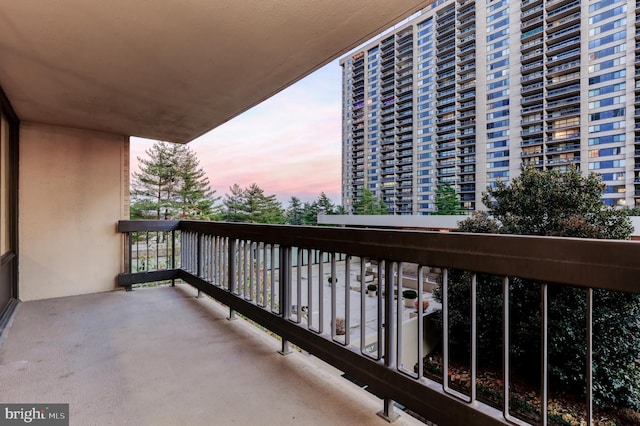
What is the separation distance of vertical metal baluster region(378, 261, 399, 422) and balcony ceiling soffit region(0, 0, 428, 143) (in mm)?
1442

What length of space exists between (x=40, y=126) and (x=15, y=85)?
1.37 m

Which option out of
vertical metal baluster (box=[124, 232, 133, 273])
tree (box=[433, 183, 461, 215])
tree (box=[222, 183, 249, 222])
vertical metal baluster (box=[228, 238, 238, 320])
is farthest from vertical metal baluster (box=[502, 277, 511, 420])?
tree (box=[222, 183, 249, 222])

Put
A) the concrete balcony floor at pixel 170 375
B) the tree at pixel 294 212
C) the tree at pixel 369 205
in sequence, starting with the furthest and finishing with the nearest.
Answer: the tree at pixel 294 212 → the tree at pixel 369 205 → the concrete balcony floor at pixel 170 375

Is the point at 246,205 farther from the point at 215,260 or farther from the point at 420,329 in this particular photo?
the point at 420,329

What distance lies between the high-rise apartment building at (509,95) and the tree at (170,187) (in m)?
13.6

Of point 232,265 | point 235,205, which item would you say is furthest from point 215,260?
point 235,205

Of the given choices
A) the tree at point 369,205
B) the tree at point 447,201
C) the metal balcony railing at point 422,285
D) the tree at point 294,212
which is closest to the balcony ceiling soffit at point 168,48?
the metal balcony railing at point 422,285

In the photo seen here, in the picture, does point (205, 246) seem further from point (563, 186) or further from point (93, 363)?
point (563, 186)

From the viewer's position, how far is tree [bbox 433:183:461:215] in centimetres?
1770

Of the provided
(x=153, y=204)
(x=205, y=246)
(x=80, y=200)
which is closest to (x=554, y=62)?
(x=205, y=246)

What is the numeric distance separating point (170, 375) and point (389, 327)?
4.69 feet

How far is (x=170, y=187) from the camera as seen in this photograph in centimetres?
1952

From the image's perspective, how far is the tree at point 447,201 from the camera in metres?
17.7

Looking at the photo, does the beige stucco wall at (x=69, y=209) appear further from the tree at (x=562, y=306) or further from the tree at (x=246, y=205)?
the tree at (x=246, y=205)
